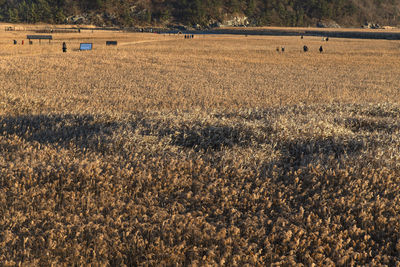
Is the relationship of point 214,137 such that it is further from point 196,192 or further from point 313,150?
point 196,192

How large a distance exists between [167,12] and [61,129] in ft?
517

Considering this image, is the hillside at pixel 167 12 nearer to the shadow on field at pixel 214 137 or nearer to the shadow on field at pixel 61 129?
the shadow on field at pixel 61 129

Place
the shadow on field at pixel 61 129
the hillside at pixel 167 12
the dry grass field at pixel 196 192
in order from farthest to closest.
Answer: the hillside at pixel 167 12
the shadow on field at pixel 61 129
the dry grass field at pixel 196 192

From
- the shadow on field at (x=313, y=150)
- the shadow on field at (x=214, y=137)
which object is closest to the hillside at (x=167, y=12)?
the shadow on field at (x=214, y=137)

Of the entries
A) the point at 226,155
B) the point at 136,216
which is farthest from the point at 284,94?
the point at 136,216

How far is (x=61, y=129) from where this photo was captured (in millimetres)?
7762

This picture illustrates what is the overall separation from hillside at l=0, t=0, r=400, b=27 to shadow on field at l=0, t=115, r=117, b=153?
147 metres

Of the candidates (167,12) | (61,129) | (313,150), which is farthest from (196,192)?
(167,12)

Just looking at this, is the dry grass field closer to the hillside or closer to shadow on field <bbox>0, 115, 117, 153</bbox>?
shadow on field <bbox>0, 115, 117, 153</bbox>

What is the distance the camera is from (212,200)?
4.61m

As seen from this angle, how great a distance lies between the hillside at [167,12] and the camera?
146 m

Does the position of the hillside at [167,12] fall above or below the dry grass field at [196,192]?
above

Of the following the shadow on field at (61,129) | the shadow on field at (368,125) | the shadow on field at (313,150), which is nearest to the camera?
the shadow on field at (313,150)

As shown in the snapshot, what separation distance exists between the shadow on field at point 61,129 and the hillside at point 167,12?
14709 centimetres
